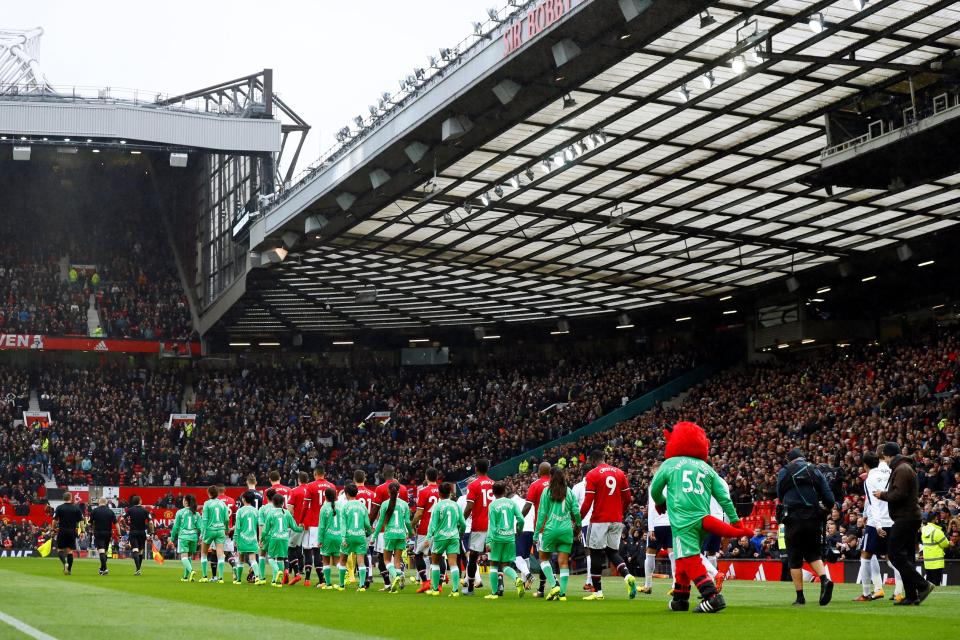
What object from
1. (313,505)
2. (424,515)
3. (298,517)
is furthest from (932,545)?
(298,517)

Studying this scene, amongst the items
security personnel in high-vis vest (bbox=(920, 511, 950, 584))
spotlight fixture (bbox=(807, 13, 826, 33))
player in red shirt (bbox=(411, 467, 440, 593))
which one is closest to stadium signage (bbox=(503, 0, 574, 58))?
spotlight fixture (bbox=(807, 13, 826, 33))

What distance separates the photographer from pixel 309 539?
23016mm

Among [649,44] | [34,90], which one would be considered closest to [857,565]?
[649,44]

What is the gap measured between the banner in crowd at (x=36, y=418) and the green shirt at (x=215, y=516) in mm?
31736

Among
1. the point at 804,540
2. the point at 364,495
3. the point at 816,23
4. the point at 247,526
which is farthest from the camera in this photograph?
the point at 247,526

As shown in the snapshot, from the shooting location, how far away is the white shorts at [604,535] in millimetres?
17766

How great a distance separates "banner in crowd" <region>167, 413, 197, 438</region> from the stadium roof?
5979mm

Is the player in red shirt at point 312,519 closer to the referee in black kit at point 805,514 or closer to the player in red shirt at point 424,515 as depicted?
the player in red shirt at point 424,515

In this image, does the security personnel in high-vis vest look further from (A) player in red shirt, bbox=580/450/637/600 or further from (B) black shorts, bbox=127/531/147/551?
(B) black shorts, bbox=127/531/147/551

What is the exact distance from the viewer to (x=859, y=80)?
81.4 ft

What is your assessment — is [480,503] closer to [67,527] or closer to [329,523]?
[329,523]

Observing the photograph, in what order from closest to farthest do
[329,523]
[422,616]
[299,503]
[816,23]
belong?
[422,616], [329,523], [816,23], [299,503]

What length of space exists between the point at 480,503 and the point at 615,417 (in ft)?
104

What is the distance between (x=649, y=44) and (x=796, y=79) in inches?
140
